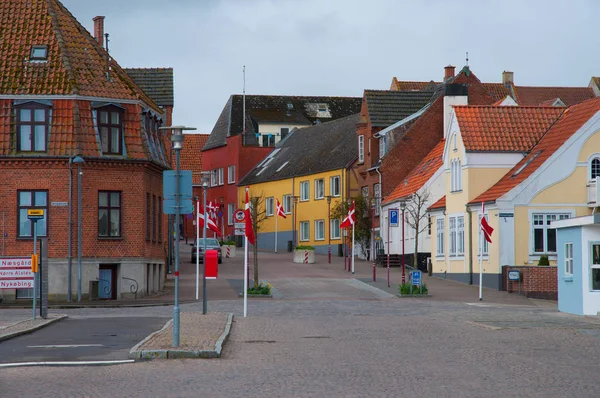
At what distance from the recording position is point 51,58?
46.6 metres

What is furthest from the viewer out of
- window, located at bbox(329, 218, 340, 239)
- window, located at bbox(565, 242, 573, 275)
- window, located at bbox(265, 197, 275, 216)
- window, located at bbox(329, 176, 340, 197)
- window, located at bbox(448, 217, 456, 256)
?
window, located at bbox(265, 197, 275, 216)

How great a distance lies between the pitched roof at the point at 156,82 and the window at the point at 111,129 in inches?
540

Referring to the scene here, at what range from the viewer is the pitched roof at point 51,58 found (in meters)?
45.6

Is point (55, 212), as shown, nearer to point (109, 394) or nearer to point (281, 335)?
point (281, 335)

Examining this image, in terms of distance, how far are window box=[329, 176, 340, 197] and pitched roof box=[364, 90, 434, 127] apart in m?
8.24

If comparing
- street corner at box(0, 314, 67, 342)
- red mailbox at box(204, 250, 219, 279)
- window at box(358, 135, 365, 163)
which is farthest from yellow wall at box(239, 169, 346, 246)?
street corner at box(0, 314, 67, 342)

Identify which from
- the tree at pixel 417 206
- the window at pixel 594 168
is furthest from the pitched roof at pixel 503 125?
the tree at pixel 417 206

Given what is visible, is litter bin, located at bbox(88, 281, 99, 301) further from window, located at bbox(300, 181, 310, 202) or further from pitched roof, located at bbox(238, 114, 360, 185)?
window, located at bbox(300, 181, 310, 202)

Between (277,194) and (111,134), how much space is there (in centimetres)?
4180

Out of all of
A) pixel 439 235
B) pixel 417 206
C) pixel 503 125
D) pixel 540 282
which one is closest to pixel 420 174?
pixel 417 206

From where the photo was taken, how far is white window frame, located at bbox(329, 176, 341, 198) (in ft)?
257

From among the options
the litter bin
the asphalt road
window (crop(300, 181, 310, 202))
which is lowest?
the asphalt road

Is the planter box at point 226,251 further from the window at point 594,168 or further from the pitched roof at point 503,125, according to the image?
the window at point 594,168

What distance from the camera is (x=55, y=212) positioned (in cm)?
4522
